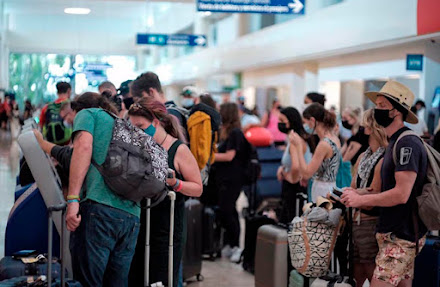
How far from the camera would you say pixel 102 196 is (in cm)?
408

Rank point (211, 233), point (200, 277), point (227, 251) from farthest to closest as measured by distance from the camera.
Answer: point (227, 251), point (211, 233), point (200, 277)

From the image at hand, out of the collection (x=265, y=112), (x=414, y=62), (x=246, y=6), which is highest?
(x=246, y=6)

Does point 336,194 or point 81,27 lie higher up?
point 81,27

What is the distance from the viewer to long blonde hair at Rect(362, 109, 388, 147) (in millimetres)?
4688

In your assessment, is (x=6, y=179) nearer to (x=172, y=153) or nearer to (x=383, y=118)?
(x=172, y=153)

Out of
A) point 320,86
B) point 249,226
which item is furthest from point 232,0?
point 249,226

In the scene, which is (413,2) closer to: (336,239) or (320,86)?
(320,86)

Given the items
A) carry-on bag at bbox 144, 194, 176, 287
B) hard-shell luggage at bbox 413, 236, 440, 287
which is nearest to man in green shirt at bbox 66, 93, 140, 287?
carry-on bag at bbox 144, 194, 176, 287

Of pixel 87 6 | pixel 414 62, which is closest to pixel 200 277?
pixel 414 62

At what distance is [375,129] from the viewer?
185 inches

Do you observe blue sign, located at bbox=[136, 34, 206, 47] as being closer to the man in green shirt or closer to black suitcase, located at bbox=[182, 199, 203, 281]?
black suitcase, located at bbox=[182, 199, 203, 281]

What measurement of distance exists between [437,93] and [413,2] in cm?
152

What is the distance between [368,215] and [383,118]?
726 millimetres

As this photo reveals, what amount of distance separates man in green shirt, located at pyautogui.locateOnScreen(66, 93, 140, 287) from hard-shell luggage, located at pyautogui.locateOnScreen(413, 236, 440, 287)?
210 cm
